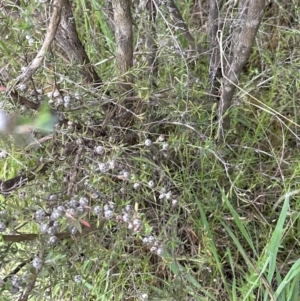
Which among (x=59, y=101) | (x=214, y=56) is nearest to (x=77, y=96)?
(x=59, y=101)

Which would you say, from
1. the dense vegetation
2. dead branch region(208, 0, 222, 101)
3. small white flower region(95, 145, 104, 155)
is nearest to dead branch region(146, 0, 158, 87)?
the dense vegetation

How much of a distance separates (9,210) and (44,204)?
0.06 meters

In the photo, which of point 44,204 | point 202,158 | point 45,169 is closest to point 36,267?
point 44,204

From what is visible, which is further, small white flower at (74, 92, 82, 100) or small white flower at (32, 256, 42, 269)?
small white flower at (74, 92, 82, 100)

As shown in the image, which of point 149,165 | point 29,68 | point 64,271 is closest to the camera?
point 29,68

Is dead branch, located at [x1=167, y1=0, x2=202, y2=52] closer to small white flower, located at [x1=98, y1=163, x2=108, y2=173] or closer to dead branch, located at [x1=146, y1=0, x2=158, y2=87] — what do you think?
dead branch, located at [x1=146, y1=0, x2=158, y2=87]

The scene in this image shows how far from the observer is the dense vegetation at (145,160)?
0.72 metres

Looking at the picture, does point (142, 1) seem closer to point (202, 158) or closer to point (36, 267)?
point (202, 158)

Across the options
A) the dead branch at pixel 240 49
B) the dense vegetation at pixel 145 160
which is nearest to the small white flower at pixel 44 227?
the dense vegetation at pixel 145 160

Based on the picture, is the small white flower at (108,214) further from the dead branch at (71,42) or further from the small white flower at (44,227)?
the dead branch at (71,42)

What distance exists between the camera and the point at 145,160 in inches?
34.5

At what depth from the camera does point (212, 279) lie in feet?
3.37

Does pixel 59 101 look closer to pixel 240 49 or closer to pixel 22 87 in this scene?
pixel 22 87

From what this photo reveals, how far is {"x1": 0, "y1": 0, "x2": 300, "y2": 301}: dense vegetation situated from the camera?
72 cm
